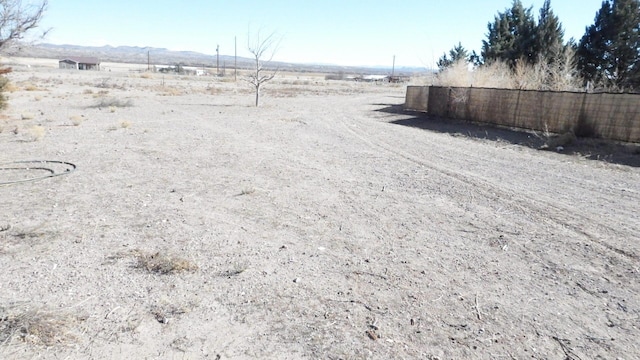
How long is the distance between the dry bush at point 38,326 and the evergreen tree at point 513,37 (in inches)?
1219

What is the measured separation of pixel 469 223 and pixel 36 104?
89.4ft

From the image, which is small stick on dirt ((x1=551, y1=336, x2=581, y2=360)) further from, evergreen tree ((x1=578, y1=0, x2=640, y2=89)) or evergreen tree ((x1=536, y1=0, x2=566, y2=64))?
evergreen tree ((x1=536, y1=0, x2=566, y2=64))

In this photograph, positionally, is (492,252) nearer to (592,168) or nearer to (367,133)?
(592,168)

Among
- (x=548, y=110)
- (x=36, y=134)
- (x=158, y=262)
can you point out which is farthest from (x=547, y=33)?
(x=158, y=262)

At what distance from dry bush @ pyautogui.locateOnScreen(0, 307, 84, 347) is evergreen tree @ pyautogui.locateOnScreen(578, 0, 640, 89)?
93.1 feet

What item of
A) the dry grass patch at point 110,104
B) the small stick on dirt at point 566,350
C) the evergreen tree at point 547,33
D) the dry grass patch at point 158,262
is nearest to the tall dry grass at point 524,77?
the evergreen tree at point 547,33

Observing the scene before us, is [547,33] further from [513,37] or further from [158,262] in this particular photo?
[158,262]

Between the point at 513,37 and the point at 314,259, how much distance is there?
1337 inches

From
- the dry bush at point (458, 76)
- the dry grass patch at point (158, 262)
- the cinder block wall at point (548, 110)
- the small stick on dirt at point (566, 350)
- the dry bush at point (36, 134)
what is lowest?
the dry bush at point (36, 134)

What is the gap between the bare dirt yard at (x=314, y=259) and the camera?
12.8ft

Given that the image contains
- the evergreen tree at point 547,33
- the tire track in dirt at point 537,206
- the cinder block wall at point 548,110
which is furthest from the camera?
the evergreen tree at point 547,33

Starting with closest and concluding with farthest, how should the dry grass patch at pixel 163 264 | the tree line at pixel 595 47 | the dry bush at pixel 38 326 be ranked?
the dry bush at pixel 38 326 → the dry grass patch at pixel 163 264 → the tree line at pixel 595 47

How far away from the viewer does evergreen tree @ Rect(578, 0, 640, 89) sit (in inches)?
1008

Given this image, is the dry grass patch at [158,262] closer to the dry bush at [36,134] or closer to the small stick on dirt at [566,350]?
the small stick on dirt at [566,350]
